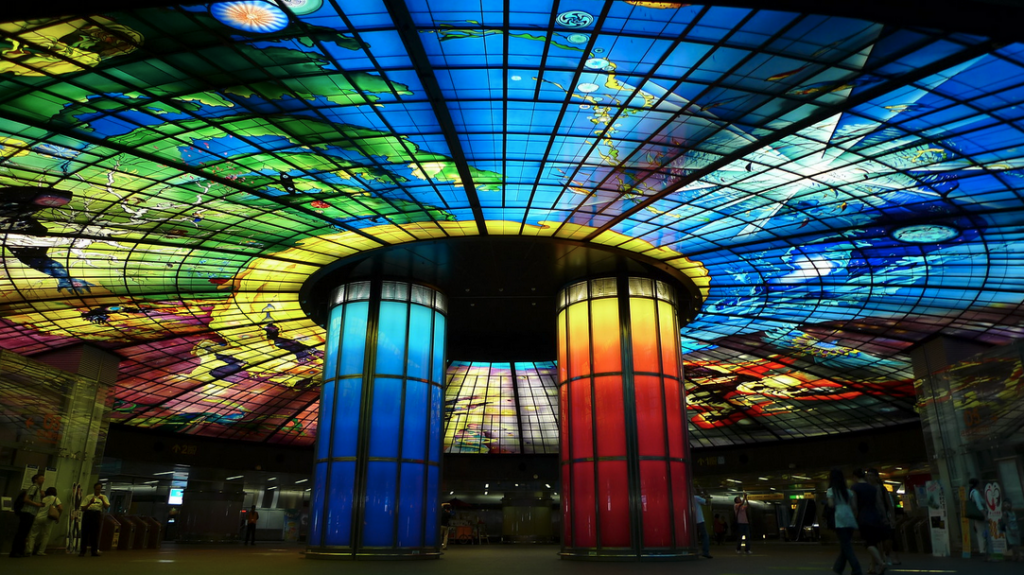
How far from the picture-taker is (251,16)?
13.8 metres

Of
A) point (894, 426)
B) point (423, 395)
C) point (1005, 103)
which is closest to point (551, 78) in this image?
point (1005, 103)

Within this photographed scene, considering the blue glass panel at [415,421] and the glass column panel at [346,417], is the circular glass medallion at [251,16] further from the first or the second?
the blue glass panel at [415,421]

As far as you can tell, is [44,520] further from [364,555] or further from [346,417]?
[364,555]

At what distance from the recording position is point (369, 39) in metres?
14.7

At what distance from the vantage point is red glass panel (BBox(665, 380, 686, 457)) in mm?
25172

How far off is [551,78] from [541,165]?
4735 millimetres

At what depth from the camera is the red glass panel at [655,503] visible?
77.3ft

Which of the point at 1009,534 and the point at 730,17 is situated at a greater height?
the point at 730,17

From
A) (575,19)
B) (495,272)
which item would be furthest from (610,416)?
(575,19)

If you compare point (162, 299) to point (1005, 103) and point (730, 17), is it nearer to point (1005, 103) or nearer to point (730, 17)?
point (730, 17)

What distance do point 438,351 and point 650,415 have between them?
9.01 metres

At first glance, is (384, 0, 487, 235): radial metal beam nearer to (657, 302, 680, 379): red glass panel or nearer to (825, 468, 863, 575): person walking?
(657, 302, 680, 379): red glass panel

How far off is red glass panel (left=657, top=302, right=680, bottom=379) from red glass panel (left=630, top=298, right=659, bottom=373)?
38 cm

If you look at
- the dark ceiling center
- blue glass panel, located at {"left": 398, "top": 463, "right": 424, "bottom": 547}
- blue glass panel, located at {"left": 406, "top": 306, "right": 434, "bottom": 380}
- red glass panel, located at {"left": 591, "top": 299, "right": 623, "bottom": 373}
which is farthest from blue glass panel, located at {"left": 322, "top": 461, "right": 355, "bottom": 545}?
red glass panel, located at {"left": 591, "top": 299, "right": 623, "bottom": 373}
